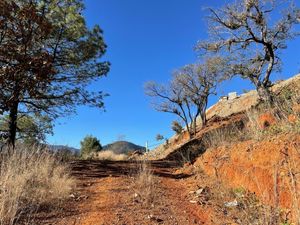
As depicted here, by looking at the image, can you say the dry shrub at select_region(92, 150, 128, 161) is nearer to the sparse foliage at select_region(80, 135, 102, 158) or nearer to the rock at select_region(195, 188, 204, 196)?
the sparse foliage at select_region(80, 135, 102, 158)

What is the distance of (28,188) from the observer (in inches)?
257

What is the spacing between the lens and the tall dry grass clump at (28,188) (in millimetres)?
5079

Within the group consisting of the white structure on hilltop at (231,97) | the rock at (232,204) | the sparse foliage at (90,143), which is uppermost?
the white structure on hilltop at (231,97)

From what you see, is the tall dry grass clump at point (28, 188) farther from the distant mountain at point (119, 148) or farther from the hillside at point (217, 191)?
the distant mountain at point (119, 148)

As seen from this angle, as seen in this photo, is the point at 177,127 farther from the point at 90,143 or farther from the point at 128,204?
the point at 128,204

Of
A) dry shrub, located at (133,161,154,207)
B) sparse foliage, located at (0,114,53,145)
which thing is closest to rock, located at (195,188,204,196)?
dry shrub, located at (133,161,154,207)

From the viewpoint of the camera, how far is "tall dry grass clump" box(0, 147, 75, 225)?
16.7 ft

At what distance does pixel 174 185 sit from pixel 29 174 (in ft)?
12.2

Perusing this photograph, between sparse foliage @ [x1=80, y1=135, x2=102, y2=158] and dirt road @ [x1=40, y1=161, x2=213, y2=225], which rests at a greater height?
sparse foliage @ [x1=80, y1=135, x2=102, y2=158]

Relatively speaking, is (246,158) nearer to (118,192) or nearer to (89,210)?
(118,192)

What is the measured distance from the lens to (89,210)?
19.9 feet

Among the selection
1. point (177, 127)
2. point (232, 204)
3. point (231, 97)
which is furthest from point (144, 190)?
point (231, 97)

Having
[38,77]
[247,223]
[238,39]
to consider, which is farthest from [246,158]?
[238,39]

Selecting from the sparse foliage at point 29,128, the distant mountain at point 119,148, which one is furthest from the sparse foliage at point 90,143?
the sparse foliage at point 29,128
